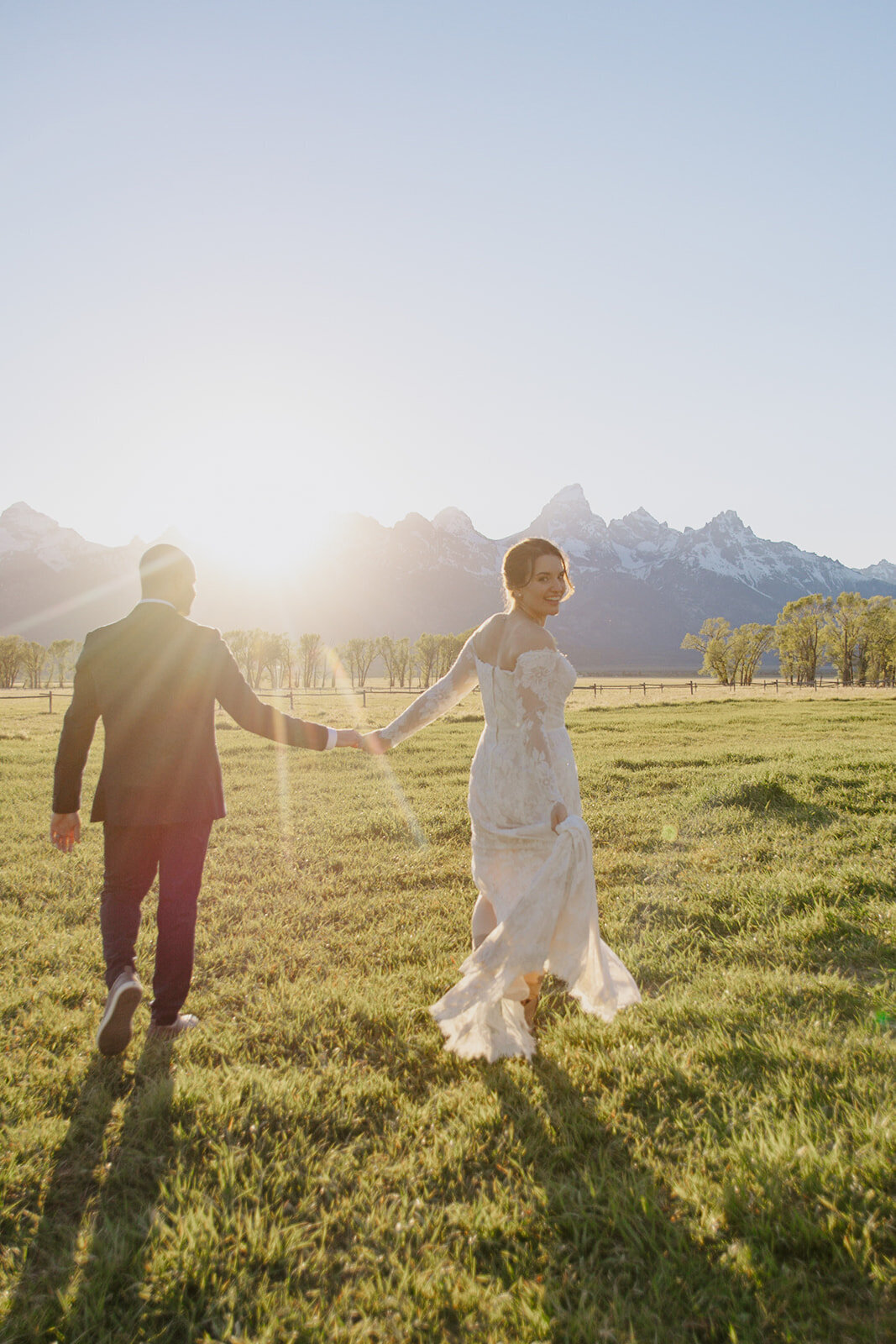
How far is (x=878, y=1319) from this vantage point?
242 centimetres

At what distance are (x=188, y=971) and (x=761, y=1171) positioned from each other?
3.61 metres

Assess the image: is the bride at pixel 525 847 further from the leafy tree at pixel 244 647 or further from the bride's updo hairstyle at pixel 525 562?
the leafy tree at pixel 244 647

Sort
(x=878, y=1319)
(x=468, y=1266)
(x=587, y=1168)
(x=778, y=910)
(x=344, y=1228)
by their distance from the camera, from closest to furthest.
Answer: (x=878, y=1319), (x=468, y=1266), (x=344, y=1228), (x=587, y=1168), (x=778, y=910)

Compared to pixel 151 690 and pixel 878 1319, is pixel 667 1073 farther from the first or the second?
pixel 151 690

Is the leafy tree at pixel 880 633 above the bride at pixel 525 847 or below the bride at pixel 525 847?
above

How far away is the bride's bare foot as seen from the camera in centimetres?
438

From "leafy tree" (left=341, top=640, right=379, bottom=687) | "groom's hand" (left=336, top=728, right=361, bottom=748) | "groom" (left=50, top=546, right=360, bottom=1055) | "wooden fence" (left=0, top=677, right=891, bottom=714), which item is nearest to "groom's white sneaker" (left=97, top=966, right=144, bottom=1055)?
"groom" (left=50, top=546, right=360, bottom=1055)

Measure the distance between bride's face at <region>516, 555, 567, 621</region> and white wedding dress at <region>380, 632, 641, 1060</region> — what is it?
32 cm

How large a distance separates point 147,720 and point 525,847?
8.59 ft

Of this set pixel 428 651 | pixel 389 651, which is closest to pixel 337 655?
pixel 389 651

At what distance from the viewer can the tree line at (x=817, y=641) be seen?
3260 inches

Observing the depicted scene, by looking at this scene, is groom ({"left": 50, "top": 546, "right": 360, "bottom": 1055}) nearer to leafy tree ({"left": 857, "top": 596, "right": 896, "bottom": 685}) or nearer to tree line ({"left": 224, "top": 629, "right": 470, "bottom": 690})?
leafy tree ({"left": 857, "top": 596, "right": 896, "bottom": 685})

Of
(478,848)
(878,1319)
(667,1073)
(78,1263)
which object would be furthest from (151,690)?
(878,1319)

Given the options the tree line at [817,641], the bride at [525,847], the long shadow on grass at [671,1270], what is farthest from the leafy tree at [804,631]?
the long shadow on grass at [671,1270]
